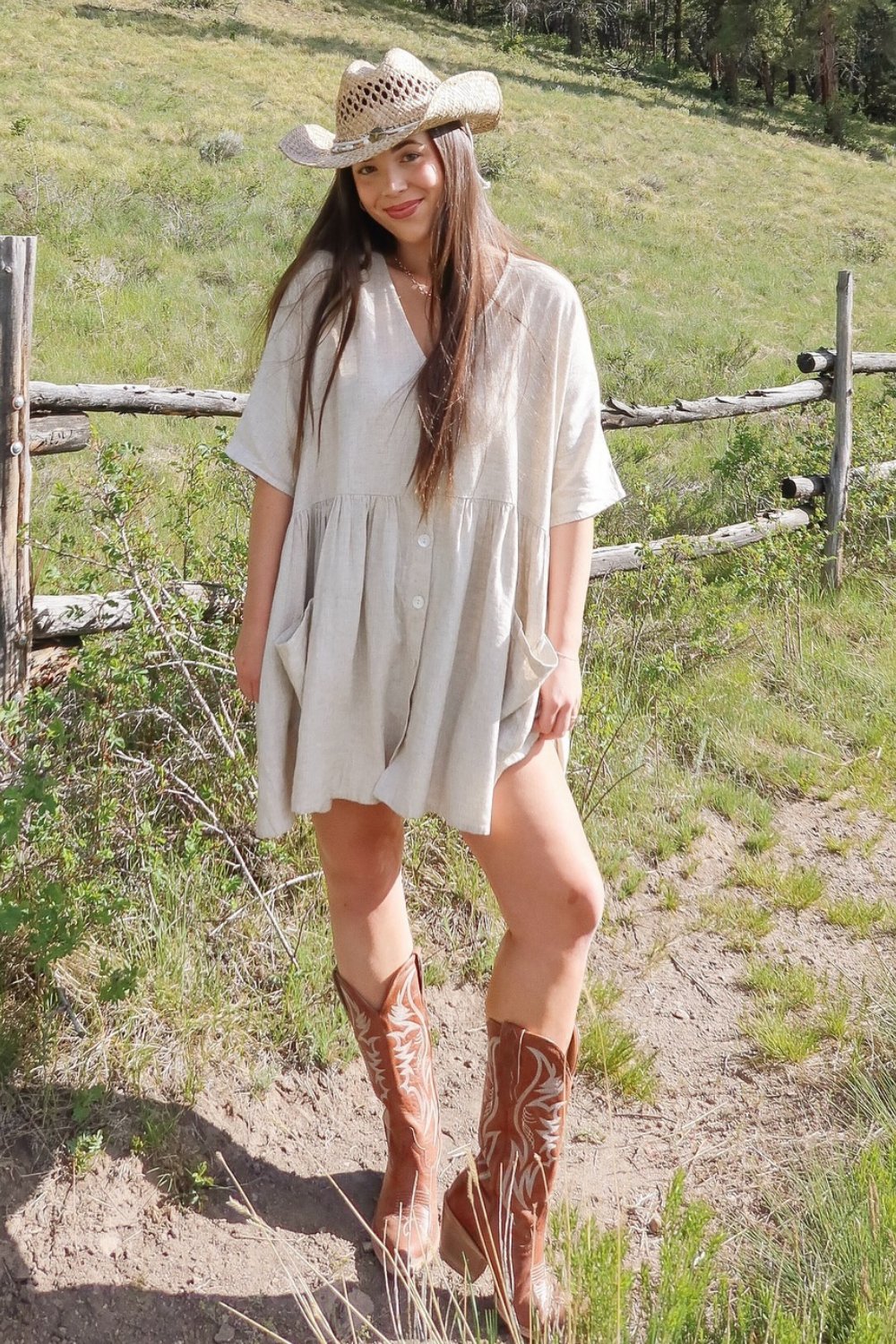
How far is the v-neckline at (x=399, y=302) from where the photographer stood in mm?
1900

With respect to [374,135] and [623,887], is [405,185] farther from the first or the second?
[623,887]

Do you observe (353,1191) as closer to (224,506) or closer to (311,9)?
(224,506)

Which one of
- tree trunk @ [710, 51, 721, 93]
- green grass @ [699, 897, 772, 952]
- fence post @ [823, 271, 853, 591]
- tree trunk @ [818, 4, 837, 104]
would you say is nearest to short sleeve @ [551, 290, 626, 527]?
green grass @ [699, 897, 772, 952]

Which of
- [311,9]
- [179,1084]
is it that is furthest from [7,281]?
[311,9]

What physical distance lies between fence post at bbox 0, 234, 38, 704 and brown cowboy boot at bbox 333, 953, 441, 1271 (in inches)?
55.2

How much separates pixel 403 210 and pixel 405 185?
4 centimetres

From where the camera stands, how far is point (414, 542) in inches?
74.6

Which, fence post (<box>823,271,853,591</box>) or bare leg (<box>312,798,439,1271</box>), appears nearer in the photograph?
bare leg (<box>312,798,439,1271</box>)

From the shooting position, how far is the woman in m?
1.85

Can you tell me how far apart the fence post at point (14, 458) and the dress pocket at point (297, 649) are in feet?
4.29

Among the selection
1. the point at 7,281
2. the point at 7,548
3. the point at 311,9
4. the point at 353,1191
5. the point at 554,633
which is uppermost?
the point at 311,9

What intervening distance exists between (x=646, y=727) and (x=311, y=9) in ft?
135

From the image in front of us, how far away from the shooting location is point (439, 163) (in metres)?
1.85

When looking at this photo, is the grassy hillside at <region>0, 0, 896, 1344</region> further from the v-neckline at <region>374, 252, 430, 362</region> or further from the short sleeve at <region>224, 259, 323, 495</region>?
the v-neckline at <region>374, 252, 430, 362</region>
